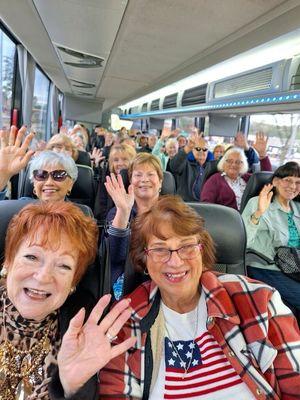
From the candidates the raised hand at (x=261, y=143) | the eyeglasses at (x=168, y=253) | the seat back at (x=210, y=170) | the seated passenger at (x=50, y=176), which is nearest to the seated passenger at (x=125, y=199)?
the eyeglasses at (x=168, y=253)

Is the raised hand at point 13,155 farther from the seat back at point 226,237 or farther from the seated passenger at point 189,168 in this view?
the seated passenger at point 189,168

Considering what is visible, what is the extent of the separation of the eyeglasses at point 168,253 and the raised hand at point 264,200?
1.38 meters

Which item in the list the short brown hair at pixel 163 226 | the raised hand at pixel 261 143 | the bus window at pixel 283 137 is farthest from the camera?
the bus window at pixel 283 137

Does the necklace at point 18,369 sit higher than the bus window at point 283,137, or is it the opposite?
the bus window at point 283,137

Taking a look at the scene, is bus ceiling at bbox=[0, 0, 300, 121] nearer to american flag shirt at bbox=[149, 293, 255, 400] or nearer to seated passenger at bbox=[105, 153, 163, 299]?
seated passenger at bbox=[105, 153, 163, 299]

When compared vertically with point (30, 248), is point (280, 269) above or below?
below

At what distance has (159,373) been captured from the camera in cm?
133

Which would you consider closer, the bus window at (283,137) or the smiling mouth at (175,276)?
the smiling mouth at (175,276)

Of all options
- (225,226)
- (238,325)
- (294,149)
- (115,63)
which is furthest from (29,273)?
(294,149)

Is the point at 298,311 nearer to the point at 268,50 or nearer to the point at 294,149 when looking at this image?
the point at 268,50

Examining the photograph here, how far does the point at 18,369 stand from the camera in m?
1.24

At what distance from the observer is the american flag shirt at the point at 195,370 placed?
4.21ft

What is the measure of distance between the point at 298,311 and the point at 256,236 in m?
0.68

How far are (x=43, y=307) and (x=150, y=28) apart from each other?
2.69 meters
